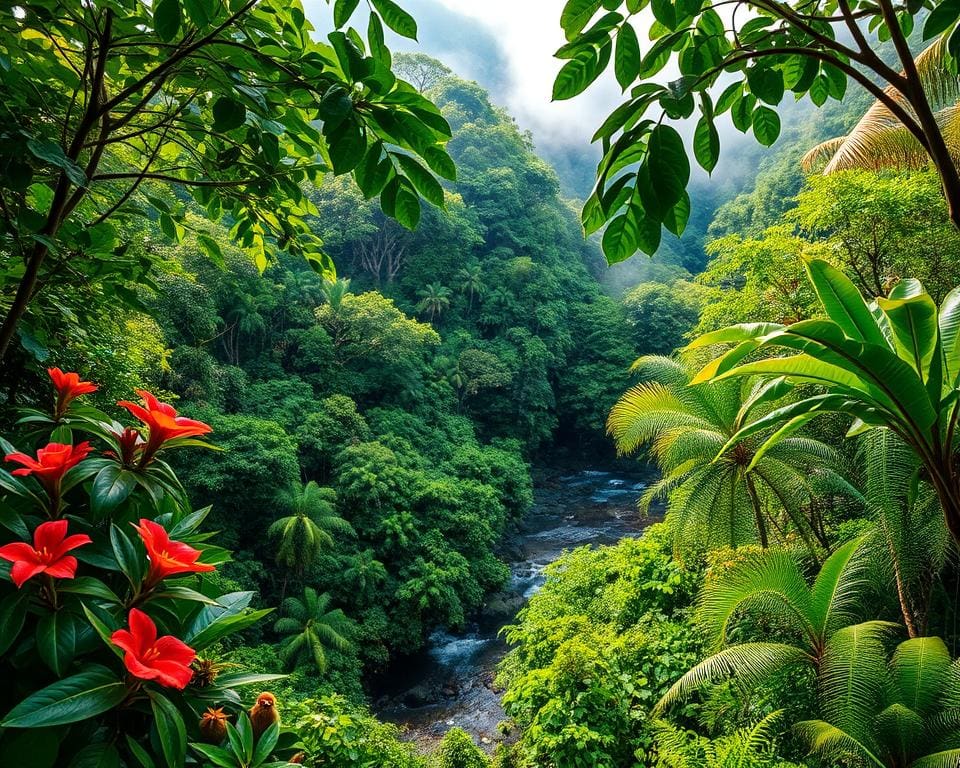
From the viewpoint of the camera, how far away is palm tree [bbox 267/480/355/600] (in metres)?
9.05

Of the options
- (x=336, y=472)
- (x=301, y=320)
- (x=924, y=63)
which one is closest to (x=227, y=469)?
(x=336, y=472)

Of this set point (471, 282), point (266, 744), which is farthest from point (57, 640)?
point (471, 282)

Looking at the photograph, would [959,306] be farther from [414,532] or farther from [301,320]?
[301,320]

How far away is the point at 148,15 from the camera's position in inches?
36.8

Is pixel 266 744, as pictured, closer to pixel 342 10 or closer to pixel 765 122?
pixel 342 10

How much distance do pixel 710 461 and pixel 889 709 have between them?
107 inches

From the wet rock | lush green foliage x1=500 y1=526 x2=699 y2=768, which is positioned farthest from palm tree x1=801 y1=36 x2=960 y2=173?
the wet rock

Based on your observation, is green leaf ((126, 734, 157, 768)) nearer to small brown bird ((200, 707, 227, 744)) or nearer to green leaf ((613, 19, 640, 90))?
small brown bird ((200, 707, 227, 744))

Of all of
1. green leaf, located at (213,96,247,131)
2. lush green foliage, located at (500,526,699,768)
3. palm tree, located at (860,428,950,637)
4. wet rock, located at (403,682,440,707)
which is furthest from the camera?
wet rock, located at (403,682,440,707)

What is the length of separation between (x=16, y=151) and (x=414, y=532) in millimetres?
10914

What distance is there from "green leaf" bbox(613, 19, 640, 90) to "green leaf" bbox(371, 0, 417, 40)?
0.28 meters

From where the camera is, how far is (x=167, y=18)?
62 cm

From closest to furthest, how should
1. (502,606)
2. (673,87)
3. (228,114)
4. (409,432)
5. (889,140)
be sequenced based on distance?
(673,87) < (228,114) < (889,140) < (502,606) < (409,432)

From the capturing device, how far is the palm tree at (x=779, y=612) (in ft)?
14.0
